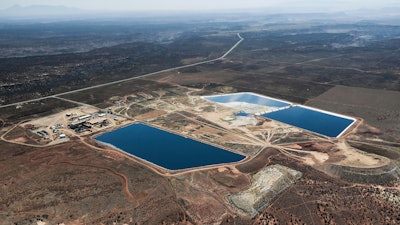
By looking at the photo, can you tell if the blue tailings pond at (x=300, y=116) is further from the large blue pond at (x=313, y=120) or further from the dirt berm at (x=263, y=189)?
the dirt berm at (x=263, y=189)

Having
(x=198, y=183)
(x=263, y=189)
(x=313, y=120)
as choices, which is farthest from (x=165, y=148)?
(x=313, y=120)

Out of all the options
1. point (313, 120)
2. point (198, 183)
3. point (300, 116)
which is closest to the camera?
point (198, 183)

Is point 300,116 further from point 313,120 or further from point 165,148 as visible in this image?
point 165,148

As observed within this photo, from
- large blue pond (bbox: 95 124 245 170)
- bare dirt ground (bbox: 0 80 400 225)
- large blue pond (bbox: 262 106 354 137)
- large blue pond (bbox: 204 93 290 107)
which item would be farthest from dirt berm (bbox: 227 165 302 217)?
large blue pond (bbox: 204 93 290 107)

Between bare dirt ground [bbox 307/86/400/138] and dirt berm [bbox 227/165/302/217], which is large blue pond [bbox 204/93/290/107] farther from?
dirt berm [bbox 227/165/302/217]

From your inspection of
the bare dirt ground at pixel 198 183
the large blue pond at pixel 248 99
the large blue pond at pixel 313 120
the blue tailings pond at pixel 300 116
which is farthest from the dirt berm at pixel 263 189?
the large blue pond at pixel 248 99

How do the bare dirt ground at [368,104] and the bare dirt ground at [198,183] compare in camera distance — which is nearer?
the bare dirt ground at [198,183]

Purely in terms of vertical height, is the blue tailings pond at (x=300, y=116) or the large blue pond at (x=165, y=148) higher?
the large blue pond at (x=165, y=148)
